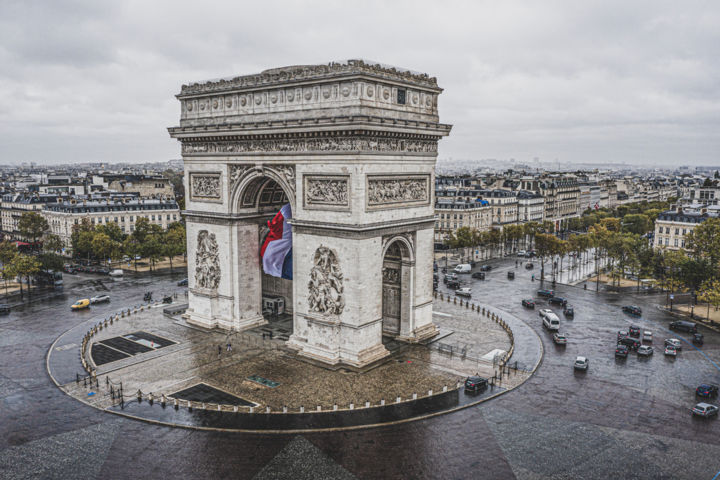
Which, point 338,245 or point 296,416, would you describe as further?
point 338,245

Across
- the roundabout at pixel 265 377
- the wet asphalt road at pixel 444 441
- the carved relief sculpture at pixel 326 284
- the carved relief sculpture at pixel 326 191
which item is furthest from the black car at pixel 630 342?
the carved relief sculpture at pixel 326 191

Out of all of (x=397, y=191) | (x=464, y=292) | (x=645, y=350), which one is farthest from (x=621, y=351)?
(x=464, y=292)

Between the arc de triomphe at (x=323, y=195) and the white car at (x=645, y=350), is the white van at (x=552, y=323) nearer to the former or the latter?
the white car at (x=645, y=350)

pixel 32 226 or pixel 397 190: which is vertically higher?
pixel 397 190

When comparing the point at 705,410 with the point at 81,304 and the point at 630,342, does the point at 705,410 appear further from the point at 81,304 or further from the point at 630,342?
the point at 81,304

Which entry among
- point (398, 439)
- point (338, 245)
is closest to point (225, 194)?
point (338, 245)

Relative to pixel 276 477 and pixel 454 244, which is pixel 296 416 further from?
pixel 454 244
